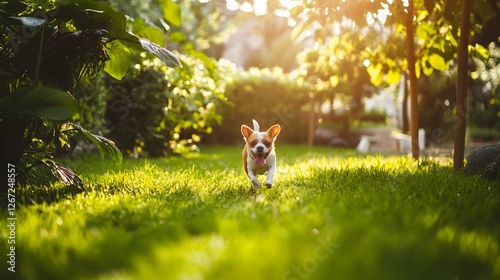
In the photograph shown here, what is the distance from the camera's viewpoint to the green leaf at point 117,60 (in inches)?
177

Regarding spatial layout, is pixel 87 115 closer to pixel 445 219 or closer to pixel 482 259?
pixel 445 219

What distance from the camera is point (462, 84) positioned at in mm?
5586

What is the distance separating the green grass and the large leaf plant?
390 mm

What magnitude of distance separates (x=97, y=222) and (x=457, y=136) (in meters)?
4.55

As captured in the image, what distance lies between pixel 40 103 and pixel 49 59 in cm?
71

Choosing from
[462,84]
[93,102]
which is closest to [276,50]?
[93,102]

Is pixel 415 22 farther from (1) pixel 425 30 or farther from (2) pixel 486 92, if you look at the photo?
(2) pixel 486 92

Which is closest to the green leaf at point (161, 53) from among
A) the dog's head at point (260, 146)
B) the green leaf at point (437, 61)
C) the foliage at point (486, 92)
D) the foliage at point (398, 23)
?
the dog's head at point (260, 146)

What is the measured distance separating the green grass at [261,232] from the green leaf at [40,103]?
0.72m

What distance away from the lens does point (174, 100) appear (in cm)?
940

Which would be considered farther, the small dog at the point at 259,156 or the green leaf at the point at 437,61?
the green leaf at the point at 437,61

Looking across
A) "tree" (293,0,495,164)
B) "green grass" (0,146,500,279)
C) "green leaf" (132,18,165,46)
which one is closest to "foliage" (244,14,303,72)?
"tree" (293,0,495,164)

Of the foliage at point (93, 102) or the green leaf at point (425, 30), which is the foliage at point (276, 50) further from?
the green leaf at point (425, 30)

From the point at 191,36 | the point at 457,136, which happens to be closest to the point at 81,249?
the point at 457,136
